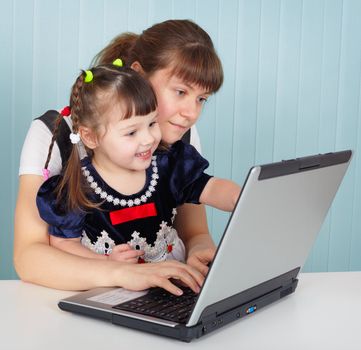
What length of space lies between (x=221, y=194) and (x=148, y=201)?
169 mm

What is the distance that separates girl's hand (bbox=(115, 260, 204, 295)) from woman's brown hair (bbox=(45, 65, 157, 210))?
0.28 meters

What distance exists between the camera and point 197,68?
1.72 m

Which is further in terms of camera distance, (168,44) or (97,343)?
(168,44)

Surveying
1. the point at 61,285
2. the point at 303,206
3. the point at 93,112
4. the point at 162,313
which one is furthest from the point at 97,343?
the point at 93,112

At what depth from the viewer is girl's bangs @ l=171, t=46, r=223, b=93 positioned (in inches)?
67.5

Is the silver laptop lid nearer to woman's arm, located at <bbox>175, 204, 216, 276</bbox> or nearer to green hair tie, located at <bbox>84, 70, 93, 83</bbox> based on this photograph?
woman's arm, located at <bbox>175, 204, 216, 276</bbox>

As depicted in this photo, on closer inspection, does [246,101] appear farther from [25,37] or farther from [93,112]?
[93,112]

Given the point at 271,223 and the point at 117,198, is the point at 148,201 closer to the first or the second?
the point at 117,198

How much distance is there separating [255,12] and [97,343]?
2.35 meters

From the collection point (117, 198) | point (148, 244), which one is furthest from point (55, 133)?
point (148, 244)

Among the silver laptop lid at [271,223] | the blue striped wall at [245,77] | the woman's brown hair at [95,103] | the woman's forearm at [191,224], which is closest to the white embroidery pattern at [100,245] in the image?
the woman's brown hair at [95,103]

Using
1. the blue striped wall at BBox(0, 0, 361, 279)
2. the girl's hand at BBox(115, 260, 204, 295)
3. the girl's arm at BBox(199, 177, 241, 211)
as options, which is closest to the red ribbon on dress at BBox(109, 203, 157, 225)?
the girl's arm at BBox(199, 177, 241, 211)

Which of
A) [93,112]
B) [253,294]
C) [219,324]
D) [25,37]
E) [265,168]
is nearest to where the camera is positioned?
[265,168]

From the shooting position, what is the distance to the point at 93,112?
1.66 meters
